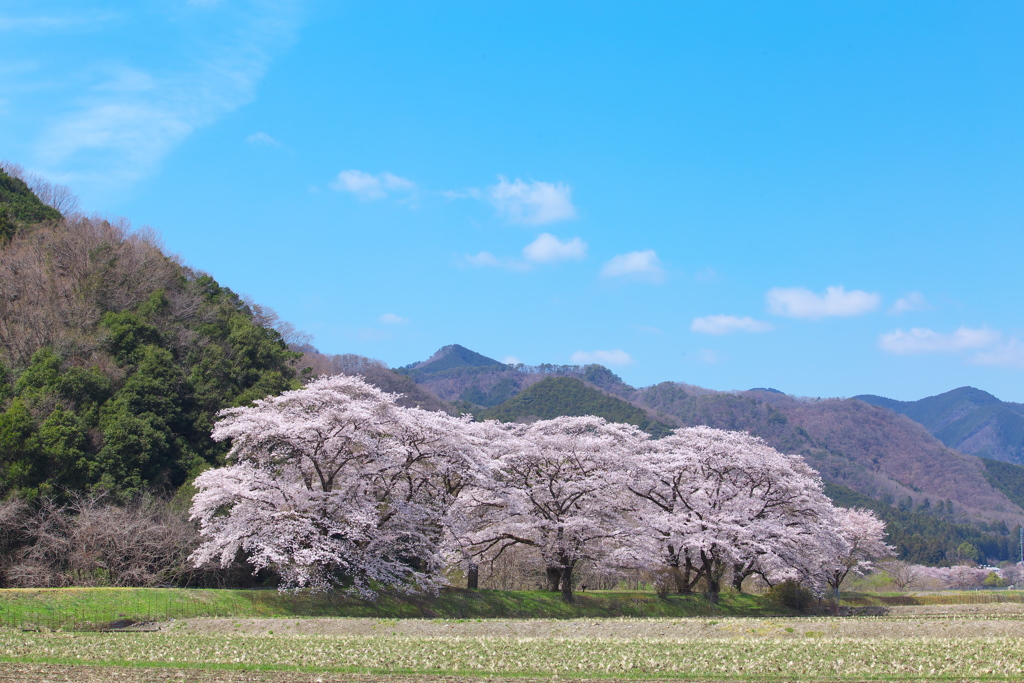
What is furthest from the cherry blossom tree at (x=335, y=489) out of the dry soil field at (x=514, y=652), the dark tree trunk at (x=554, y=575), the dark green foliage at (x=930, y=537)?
the dark green foliage at (x=930, y=537)

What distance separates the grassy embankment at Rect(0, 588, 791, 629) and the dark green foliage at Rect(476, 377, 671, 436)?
94657 mm

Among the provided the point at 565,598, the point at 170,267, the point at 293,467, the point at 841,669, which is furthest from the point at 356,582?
the point at 170,267

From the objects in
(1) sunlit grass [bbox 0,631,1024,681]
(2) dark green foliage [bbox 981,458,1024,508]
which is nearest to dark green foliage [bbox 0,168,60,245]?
(1) sunlit grass [bbox 0,631,1024,681]

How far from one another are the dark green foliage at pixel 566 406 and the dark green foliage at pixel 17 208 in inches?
3306

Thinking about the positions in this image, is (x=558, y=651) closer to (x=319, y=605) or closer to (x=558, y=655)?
(x=558, y=655)

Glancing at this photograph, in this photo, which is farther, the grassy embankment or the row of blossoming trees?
the row of blossoming trees

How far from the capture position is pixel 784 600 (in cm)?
3806

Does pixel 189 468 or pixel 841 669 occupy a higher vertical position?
pixel 189 468

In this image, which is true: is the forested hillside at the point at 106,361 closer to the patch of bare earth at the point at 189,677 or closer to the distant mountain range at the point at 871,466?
the patch of bare earth at the point at 189,677

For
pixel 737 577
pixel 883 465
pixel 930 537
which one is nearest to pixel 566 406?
pixel 930 537

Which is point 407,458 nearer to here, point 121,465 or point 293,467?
point 293,467

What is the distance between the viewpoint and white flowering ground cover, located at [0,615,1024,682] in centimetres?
1552

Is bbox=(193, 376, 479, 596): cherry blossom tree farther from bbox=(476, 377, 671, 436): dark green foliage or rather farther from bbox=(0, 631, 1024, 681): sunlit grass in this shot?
bbox=(476, 377, 671, 436): dark green foliage

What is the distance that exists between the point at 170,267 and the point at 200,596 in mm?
30872
